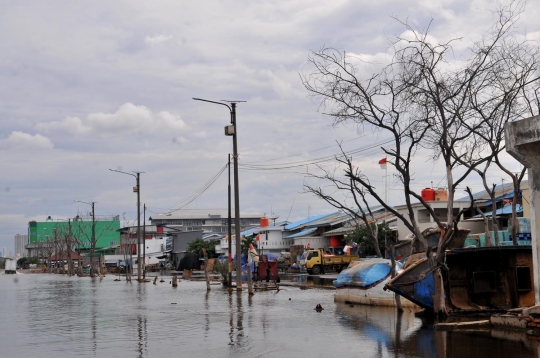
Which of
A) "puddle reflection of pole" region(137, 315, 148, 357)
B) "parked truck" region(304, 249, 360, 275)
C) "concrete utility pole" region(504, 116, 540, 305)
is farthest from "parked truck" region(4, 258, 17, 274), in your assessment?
"concrete utility pole" region(504, 116, 540, 305)

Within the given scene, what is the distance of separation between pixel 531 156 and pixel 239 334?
7531 mm

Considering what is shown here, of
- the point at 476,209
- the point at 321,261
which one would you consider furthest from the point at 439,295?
the point at 321,261

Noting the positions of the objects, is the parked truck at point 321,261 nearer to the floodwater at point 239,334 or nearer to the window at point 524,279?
the floodwater at point 239,334

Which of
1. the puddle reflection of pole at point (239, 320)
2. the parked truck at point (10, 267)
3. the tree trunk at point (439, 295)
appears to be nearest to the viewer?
the puddle reflection of pole at point (239, 320)

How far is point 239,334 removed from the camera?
1589 cm

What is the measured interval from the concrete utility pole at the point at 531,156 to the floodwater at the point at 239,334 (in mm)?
1830

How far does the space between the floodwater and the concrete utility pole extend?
6.00 feet

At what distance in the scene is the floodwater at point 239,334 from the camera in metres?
13.2

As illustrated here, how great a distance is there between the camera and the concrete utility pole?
14.0 m

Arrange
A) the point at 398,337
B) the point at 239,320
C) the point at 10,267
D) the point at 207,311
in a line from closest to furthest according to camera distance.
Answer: the point at 398,337
the point at 239,320
the point at 207,311
the point at 10,267

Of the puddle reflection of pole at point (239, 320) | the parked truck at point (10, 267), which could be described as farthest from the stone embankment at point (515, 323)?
the parked truck at point (10, 267)

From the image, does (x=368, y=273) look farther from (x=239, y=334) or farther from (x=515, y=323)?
(x=515, y=323)

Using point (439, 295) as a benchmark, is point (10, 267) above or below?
below

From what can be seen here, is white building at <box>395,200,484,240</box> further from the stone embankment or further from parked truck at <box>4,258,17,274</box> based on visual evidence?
parked truck at <box>4,258,17,274</box>
